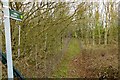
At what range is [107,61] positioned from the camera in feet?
18.8

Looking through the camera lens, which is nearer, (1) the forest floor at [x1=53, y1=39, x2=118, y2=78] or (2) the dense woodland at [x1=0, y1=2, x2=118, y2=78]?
(2) the dense woodland at [x1=0, y1=2, x2=118, y2=78]

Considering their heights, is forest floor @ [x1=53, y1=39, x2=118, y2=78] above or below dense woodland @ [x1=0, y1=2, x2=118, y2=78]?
below

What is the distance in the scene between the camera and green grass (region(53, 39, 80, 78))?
5.22m

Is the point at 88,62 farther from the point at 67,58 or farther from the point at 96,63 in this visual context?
the point at 67,58

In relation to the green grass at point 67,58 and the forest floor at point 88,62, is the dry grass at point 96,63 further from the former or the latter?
the green grass at point 67,58

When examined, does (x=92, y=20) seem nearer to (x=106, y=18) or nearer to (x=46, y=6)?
(x=106, y=18)

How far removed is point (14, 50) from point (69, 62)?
267 cm

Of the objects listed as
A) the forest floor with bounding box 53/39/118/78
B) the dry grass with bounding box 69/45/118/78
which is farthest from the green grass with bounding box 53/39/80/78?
the dry grass with bounding box 69/45/118/78

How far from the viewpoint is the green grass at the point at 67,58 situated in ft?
17.1

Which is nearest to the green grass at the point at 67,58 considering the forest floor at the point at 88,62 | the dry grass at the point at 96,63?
the forest floor at the point at 88,62

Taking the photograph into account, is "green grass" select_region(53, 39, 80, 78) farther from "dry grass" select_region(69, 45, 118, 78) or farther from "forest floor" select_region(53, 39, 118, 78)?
"dry grass" select_region(69, 45, 118, 78)

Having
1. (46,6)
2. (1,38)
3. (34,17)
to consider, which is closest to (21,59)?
(1,38)

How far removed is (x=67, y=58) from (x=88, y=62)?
641 millimetres

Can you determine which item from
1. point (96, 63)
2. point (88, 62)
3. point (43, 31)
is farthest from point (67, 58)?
point (43, 31)
